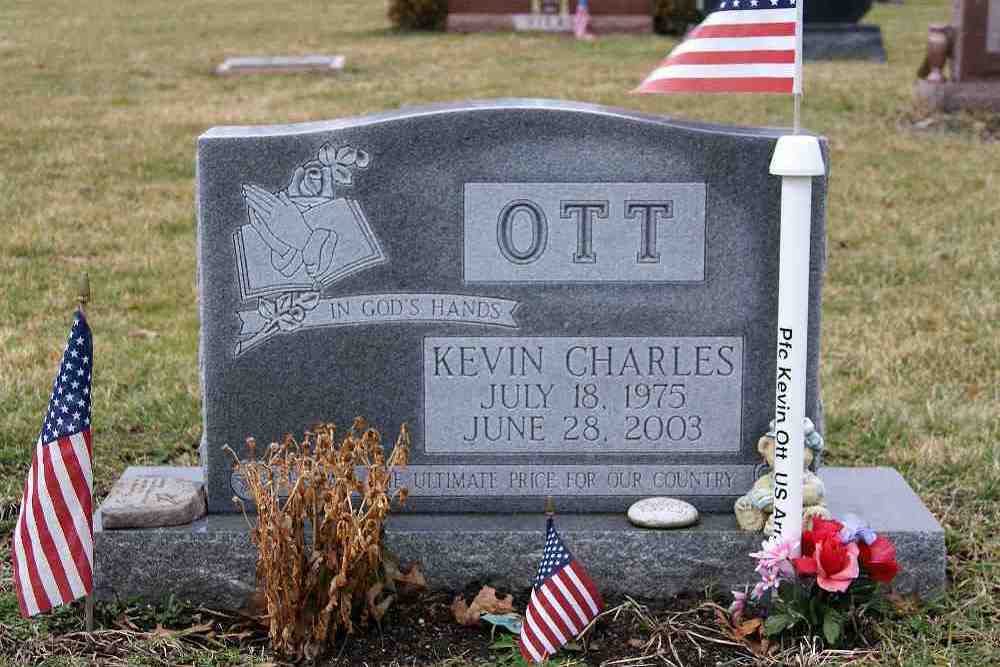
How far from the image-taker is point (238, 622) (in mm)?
4051

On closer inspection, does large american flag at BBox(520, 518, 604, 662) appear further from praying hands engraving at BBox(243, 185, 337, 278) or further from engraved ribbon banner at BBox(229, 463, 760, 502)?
praying hands engraving at BBox(243, 185, 337, 278)

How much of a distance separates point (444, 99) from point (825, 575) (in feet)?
36.3

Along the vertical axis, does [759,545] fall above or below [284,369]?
below

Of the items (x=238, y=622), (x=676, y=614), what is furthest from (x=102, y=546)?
(x=676, y=614)

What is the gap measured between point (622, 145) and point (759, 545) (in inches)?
48.6

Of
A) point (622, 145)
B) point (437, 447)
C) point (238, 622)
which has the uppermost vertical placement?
point (622, 145)

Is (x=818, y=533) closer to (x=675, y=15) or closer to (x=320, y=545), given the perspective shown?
(x=320, y=545)

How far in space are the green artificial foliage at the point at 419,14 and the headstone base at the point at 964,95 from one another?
33.6 feet

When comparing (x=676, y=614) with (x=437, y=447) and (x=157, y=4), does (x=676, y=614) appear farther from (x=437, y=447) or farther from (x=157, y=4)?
(x=157, y=4)

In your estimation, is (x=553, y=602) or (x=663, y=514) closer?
(x=553, y=602)

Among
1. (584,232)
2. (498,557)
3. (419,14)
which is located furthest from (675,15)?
(498,557)

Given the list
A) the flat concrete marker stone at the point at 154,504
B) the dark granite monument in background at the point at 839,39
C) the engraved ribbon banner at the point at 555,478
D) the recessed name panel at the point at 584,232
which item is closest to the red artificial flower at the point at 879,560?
the engraved ribbon banner at the point at 555,478

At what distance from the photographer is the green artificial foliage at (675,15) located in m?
21.2

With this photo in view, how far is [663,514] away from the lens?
4.14 metres
